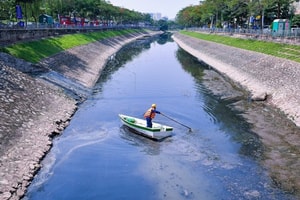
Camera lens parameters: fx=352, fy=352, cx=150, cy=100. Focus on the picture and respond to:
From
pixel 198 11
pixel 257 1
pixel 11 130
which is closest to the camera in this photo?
pixel 11 130

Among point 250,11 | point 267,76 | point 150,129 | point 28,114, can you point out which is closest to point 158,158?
point 150,129

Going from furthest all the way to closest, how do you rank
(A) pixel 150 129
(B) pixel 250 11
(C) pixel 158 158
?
1. (B) pixel 250 11
2. (A) pixel 150 129
3. (C) pixel 158 158

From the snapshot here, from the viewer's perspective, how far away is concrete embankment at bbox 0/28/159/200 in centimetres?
1875

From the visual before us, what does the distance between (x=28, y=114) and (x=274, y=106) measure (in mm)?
22935

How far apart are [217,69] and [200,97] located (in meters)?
23.3

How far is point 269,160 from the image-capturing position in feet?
74.4

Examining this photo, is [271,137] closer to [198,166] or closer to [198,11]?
[198,166]

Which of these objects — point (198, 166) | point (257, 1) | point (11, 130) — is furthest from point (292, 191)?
point (257, 1)

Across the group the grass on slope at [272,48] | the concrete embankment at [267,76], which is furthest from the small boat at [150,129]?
the grass on slope at [272,48]

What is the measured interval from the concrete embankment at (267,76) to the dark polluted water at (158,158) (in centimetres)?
388

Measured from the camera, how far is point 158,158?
75.2 feet

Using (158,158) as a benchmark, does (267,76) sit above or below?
above

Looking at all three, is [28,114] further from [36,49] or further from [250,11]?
[250,11]

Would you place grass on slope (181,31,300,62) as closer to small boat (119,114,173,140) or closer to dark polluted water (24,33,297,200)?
dark polluted water (24,33,297,200)
